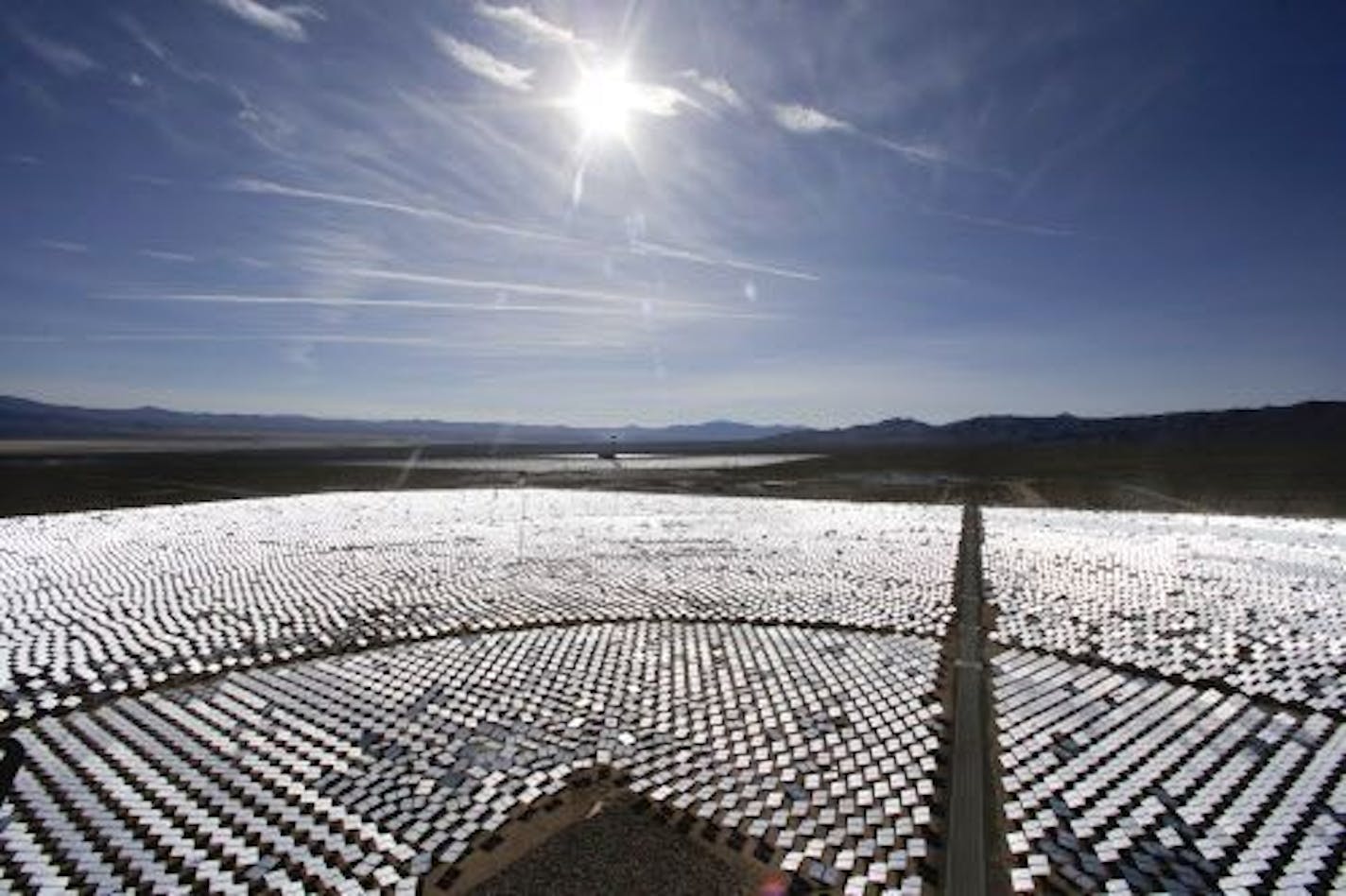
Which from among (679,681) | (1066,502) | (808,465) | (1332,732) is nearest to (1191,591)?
(1332,732)

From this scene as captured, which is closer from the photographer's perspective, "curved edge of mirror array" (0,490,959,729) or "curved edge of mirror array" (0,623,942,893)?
"curved edge of mirror array" (0,623,942,893)

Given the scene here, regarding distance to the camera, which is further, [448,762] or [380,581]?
[380,581]

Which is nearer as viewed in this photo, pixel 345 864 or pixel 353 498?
pixel 345 864

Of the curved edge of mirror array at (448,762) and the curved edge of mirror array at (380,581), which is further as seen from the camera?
the curved edge of mirror array at (380,581)

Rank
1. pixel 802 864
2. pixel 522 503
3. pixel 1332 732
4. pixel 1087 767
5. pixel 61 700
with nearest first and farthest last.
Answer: pixel 802 864
pixel 1087 767
pixel 1332 732
pixel 61 700
pixel 522 503

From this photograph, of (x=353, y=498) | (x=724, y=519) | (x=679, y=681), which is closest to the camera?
(x=679, y=681)

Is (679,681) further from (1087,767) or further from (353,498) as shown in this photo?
(353,498)

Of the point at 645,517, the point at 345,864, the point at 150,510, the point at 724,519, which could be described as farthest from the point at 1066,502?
the point at 150,510

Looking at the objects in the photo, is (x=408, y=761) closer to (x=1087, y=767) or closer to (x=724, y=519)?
(x=1087, y=767)

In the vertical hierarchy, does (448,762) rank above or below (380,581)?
below
